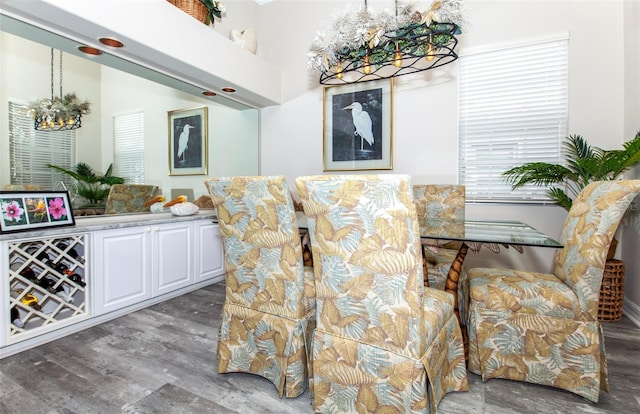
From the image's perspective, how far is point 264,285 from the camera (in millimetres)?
1601

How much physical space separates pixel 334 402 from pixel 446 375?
1.86 ft

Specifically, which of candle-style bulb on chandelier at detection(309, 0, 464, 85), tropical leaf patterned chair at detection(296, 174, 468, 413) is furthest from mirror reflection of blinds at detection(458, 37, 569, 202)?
tropical leaf patterned chair at detection(296, 174, 468, 413)

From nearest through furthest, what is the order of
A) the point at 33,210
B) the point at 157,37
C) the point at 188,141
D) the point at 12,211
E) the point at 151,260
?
the point at 12,211 < the point at 33,210 < the point at 157,37 < the point at 151,260 < the point at 188,141

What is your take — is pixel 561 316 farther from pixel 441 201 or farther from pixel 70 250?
pixel 70 250

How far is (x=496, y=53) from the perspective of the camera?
302cm

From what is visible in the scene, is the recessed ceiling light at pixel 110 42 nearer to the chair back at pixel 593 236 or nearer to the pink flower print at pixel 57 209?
the pink flower print at pixel 57 209

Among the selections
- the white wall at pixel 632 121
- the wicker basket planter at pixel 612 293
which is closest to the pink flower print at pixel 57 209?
the wicker basket planter at pixel 612 293

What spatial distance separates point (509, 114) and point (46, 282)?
13.1ft

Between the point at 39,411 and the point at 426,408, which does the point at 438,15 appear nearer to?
the point at 426,408

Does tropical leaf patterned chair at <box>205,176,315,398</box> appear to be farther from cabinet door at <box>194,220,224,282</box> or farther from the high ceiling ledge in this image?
cabinet door at <box>194,220,224,282</box>

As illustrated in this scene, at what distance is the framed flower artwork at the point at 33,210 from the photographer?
6.39 ft

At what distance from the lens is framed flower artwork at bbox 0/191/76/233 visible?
1947 millimetres

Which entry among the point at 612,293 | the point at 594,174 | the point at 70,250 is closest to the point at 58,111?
the point at 70,250

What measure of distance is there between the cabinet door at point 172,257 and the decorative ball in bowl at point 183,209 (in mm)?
113
